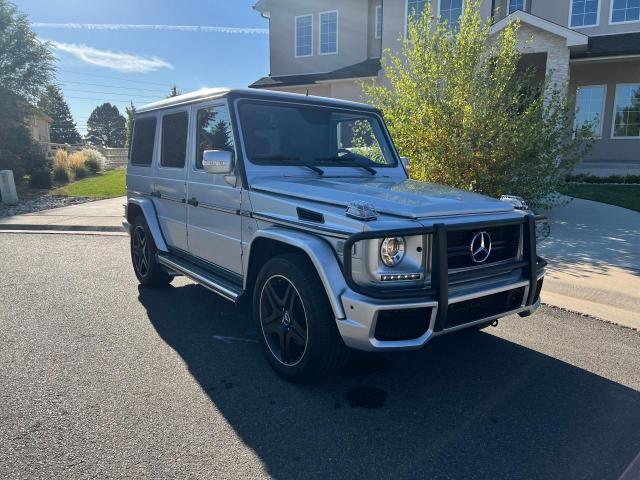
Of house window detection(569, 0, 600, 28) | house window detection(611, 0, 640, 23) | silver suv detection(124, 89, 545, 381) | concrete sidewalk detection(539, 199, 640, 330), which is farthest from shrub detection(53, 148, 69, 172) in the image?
house window detection(611, 0, 640, 23)

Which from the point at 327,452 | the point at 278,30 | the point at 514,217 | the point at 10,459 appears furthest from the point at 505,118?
the point at 278,30

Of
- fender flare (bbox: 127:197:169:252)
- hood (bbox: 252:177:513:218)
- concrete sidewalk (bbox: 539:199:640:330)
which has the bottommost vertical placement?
concrete sidewalk (bbox: 539:199:640:330)

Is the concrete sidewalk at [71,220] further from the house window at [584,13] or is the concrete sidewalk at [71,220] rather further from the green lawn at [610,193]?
the house window at [584,13]

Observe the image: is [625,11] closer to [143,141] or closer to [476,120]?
[476,120]

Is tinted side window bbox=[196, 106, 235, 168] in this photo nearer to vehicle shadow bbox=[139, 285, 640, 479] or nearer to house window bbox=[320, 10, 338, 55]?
vehicle shadow bbox=[139, 285, 640, 479]

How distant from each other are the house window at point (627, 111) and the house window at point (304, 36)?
40.5 feet

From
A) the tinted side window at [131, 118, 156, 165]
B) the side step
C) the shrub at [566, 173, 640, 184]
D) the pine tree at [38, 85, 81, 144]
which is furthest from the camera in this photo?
the pine tree at [38, 85, 81, 144]

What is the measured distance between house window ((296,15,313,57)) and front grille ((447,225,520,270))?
20172 mm

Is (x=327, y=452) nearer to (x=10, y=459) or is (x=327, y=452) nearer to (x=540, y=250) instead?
(x=10, y=459)

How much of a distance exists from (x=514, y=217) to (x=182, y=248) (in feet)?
10.5

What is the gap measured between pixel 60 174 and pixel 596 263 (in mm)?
19622

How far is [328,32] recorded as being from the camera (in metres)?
21.3

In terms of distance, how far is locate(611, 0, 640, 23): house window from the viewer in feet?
53.8

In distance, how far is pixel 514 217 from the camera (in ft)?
11.0
